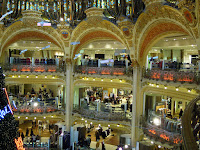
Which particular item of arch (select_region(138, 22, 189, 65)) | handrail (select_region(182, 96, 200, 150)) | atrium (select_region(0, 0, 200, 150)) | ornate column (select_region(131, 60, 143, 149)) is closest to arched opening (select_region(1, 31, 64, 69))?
atrium (select_region(0, 0, 200, 150))

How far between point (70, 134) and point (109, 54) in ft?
34.0

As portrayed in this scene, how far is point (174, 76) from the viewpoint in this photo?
41.8 feet

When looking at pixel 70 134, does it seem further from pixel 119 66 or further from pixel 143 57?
pixel 143 57

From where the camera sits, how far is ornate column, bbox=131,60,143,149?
16.1 meters

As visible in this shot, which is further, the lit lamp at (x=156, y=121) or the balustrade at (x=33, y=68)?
the balustrade at (x=33, y=68)

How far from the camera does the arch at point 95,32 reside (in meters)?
17.1

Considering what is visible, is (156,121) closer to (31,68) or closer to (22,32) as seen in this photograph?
(31,68)

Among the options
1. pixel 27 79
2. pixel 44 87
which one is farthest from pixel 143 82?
pixel 44 87

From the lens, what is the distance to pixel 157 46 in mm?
18891

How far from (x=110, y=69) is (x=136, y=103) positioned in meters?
3.60

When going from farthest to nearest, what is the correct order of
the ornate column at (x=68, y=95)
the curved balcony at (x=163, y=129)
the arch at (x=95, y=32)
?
the ornate column at (x=68, y=95), the arch at (x=95, y=32), the curved balcony at (x=163, y=129)

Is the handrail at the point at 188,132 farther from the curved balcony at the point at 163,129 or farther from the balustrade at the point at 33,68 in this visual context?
the balustrade at the point at 33,68

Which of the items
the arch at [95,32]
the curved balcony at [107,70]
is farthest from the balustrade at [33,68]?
the curved balcony at [107,70]

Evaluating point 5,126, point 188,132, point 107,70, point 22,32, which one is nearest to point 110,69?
point 107,70
